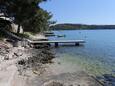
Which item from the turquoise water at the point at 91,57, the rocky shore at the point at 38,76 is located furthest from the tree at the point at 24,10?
the rocky shore at the point at 38,76

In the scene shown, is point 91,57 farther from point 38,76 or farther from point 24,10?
point 38,76

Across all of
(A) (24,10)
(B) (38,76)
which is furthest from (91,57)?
(B) (38,76)

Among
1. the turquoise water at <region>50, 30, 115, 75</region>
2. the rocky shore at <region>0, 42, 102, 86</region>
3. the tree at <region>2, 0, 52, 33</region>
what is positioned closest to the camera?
the rocky shore at <region>0, 42, 102, 86</region>

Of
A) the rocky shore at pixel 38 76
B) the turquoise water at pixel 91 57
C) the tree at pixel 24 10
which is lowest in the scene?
the turquoise water at pixel 91 57

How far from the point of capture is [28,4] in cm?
4178

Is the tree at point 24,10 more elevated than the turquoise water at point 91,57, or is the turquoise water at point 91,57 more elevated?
the tree at point 24,10

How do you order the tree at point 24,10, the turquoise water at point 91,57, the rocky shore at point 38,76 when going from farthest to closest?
the tree at point 24,10 < the turquoise water at point 91,57 < the rocky shore at point 38,76

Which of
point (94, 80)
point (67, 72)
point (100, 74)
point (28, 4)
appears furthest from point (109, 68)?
point (28, 4)

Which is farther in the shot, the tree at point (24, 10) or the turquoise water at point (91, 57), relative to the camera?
the tree at point (24, 10)

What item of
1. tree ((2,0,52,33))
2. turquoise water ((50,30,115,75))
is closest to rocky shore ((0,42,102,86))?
turquoise water ((50,30,115,75))

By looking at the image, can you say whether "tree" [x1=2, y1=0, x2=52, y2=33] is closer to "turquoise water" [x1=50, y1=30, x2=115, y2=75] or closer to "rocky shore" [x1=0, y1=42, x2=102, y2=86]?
"turquoise water" [x1=50, y1=30, x2=115, y2=75]

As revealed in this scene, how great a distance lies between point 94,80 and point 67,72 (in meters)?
3.83

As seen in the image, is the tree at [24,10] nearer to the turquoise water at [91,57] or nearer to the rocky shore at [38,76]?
the turquoise water at [91,57]

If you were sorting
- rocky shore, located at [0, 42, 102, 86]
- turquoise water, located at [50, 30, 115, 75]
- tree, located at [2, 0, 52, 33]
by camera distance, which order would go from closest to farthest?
1. rocky shore, located at [0, 42, 102, 86]
2. turquoise water, located at [50, 30, 115, 75]
3. tree, located at [2, 0, 52, 33]
